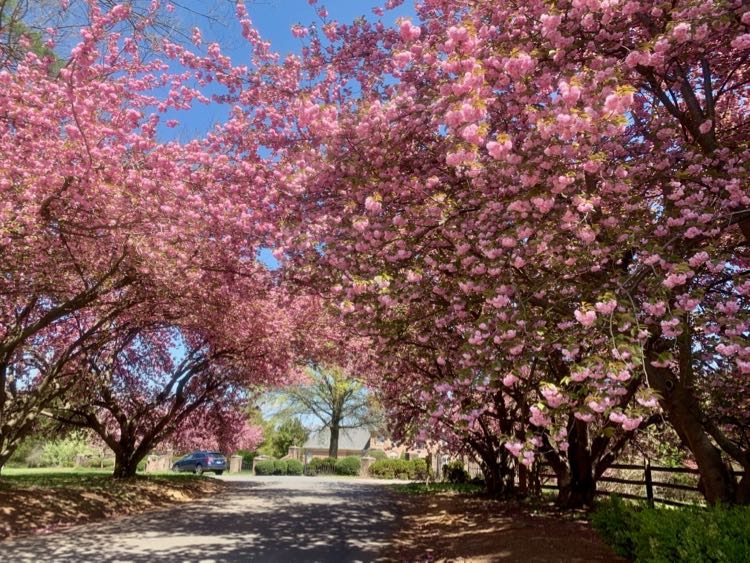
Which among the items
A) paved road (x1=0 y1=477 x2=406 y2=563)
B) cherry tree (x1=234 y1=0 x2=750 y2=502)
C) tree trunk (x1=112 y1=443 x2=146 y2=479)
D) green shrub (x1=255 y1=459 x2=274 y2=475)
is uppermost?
cherry tree (x1=234 y1=0 x2=750 y2=502)

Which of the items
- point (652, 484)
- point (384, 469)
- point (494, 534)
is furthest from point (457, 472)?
point (494, 534)

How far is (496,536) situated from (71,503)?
995cm

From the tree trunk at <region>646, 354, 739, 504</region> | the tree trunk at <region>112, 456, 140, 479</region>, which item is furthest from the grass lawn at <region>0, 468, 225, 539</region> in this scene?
the tree trunk at <region>646, 354, 739, 504</region>

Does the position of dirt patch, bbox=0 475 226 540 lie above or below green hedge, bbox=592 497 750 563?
below

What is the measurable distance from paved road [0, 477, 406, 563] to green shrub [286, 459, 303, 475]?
31055 mm

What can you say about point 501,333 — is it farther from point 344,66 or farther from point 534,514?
point 534,514

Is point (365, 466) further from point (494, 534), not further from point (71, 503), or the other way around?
point (494, 534)

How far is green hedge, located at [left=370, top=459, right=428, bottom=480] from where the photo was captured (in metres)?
37.7

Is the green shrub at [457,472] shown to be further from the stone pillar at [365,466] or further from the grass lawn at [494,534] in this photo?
the stone pillar at [365,466]

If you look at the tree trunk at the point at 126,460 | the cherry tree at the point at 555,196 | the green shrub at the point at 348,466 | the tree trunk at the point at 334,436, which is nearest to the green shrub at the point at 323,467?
the green shrub at the point at 348,466

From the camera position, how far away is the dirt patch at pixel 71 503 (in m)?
11.0

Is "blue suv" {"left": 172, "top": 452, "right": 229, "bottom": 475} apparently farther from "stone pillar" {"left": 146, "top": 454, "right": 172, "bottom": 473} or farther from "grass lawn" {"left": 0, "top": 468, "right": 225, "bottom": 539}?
"grass lawn" {"left": 0, "top": 468, "right": 225, "bottom": 539}

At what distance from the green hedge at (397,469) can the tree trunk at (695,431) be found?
30266 mm

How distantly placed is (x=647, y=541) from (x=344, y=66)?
8804mm
